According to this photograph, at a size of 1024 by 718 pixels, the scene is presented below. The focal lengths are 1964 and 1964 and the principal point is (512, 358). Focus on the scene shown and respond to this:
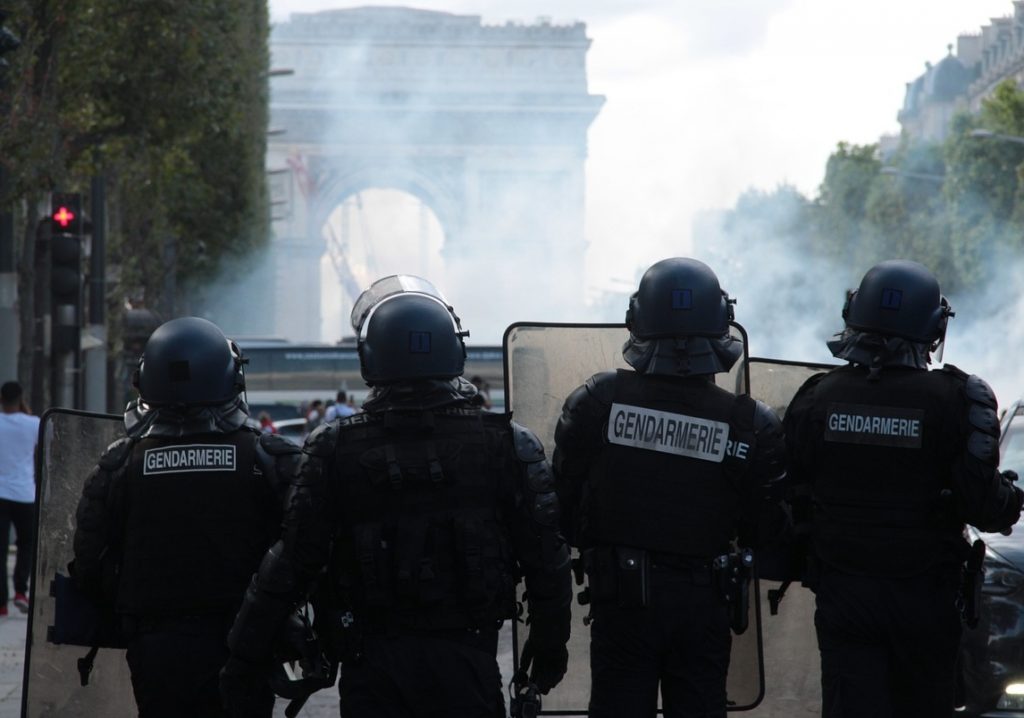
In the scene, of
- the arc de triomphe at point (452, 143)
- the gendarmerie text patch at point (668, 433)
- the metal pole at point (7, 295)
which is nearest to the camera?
the gendarmerie text patch at point (668, 433)

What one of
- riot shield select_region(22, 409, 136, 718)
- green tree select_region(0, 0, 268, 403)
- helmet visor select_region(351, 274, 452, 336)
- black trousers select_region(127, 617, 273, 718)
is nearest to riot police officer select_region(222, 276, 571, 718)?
black trousers select_region(127, 617, 273, 718)

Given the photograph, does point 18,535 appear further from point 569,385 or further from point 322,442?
point 322,442

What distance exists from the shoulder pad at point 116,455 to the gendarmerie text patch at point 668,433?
1.21 m

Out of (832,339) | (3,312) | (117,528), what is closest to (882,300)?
(832,339)

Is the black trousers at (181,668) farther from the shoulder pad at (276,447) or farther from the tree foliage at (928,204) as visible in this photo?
the tree foliage at (928,204)

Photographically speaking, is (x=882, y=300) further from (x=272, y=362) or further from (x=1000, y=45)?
(x=1000, y=45)

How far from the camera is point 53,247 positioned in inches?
619

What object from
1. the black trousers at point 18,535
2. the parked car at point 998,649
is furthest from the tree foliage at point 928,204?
the parked car at point 998,649

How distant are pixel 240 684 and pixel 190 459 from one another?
640 mm

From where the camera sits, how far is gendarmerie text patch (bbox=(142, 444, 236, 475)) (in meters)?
4.82

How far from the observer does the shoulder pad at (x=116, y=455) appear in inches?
192

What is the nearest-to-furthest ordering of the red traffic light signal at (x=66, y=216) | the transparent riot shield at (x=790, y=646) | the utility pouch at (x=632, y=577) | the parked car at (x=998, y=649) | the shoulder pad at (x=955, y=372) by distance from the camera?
the utility pouch at (x=632, y=577), the shoulder pad at (x=955, y=372), the transparent riot shield at (x=790, y=646), the parked car at (x=998, y=649), the red traffic light signal at (x=66, y=216)

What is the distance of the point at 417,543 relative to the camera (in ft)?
14.2

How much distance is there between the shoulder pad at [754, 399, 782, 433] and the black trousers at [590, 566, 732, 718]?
0.40 metres
